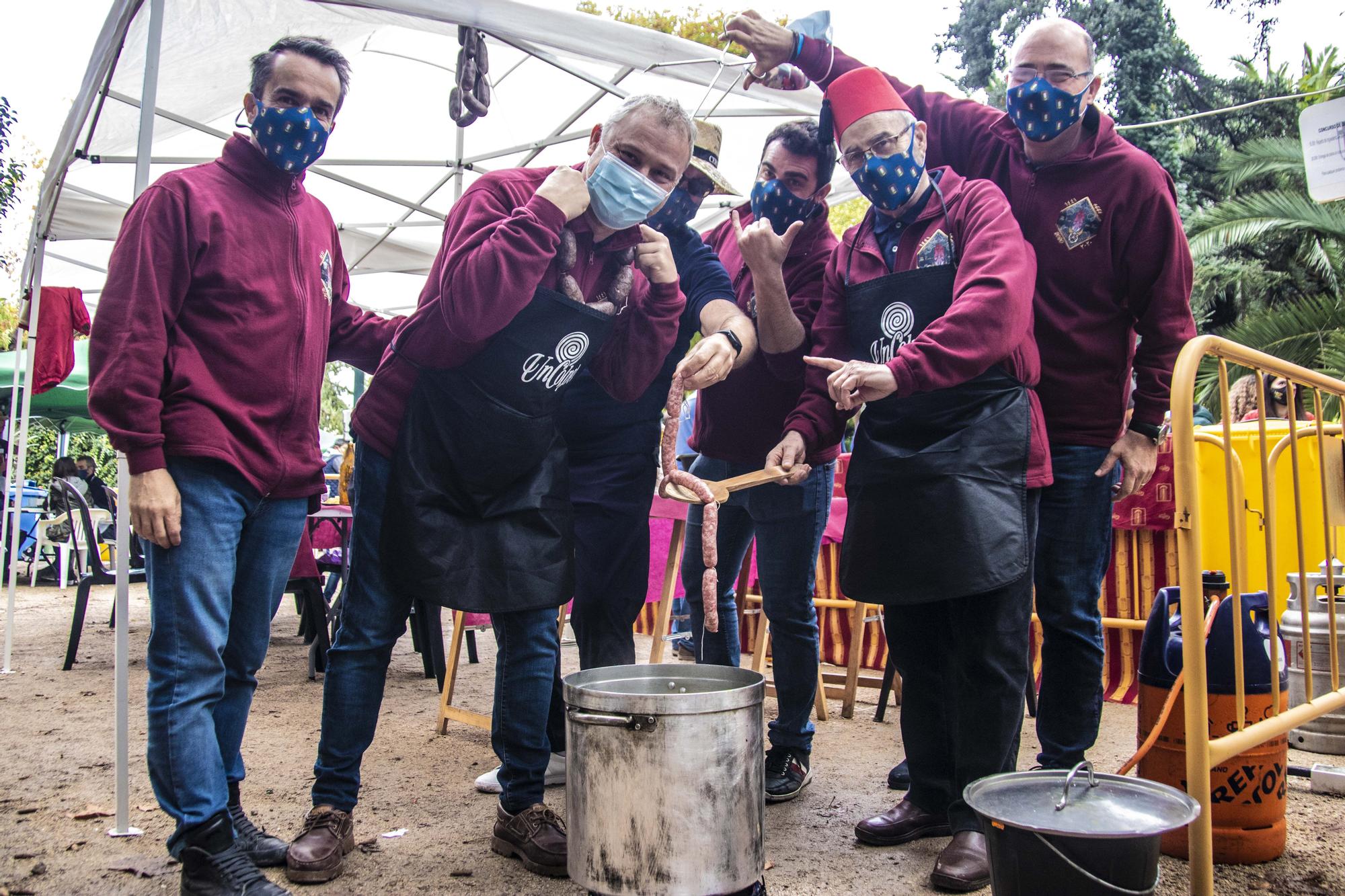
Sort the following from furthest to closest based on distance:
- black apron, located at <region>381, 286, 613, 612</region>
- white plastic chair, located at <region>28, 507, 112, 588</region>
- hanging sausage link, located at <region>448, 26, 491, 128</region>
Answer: white plastic chair, located at <region>28, 507, 112, 588</region>
hanging sausage link, located at <region>448, 26, 491, 128</region>
black apron, located at <region>381, 286, 613, 612</region>

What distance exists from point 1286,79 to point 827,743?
18617 mm

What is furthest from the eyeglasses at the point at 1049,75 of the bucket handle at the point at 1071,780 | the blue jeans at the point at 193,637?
the blue jeans at the point at 193,637

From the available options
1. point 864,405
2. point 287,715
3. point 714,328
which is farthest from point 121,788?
point 864,405

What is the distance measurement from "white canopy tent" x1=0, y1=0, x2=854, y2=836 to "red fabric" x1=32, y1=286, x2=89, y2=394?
42 centimetres

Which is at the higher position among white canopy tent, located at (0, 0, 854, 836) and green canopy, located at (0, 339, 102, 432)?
white canopy tent, located at (0, 0, 854, 836)

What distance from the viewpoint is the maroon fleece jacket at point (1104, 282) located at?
8.70ft

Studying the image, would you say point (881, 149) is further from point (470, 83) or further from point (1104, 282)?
point (470, 83)

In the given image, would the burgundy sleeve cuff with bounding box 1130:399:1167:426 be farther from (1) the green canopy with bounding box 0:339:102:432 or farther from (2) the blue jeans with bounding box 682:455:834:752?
(1) the green canopy with bounding box 0:339:102:432

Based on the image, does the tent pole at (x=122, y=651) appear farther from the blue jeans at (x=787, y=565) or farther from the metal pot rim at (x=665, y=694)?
the blue jeans at (x=787, y=565)

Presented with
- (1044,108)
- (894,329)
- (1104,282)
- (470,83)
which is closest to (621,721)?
(894,329)

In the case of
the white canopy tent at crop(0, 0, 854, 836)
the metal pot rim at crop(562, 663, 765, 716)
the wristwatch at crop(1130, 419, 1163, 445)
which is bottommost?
the metal pot rim at crop(562, 663, 765, 716)

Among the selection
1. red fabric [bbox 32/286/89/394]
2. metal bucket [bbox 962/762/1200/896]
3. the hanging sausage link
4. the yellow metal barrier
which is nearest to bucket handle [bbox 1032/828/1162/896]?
metal bucket [bbox 962/762/1200/896]

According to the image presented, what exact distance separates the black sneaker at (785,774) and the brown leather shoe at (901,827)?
0.43m

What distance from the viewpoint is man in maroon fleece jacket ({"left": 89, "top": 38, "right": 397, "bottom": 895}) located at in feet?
7.10
